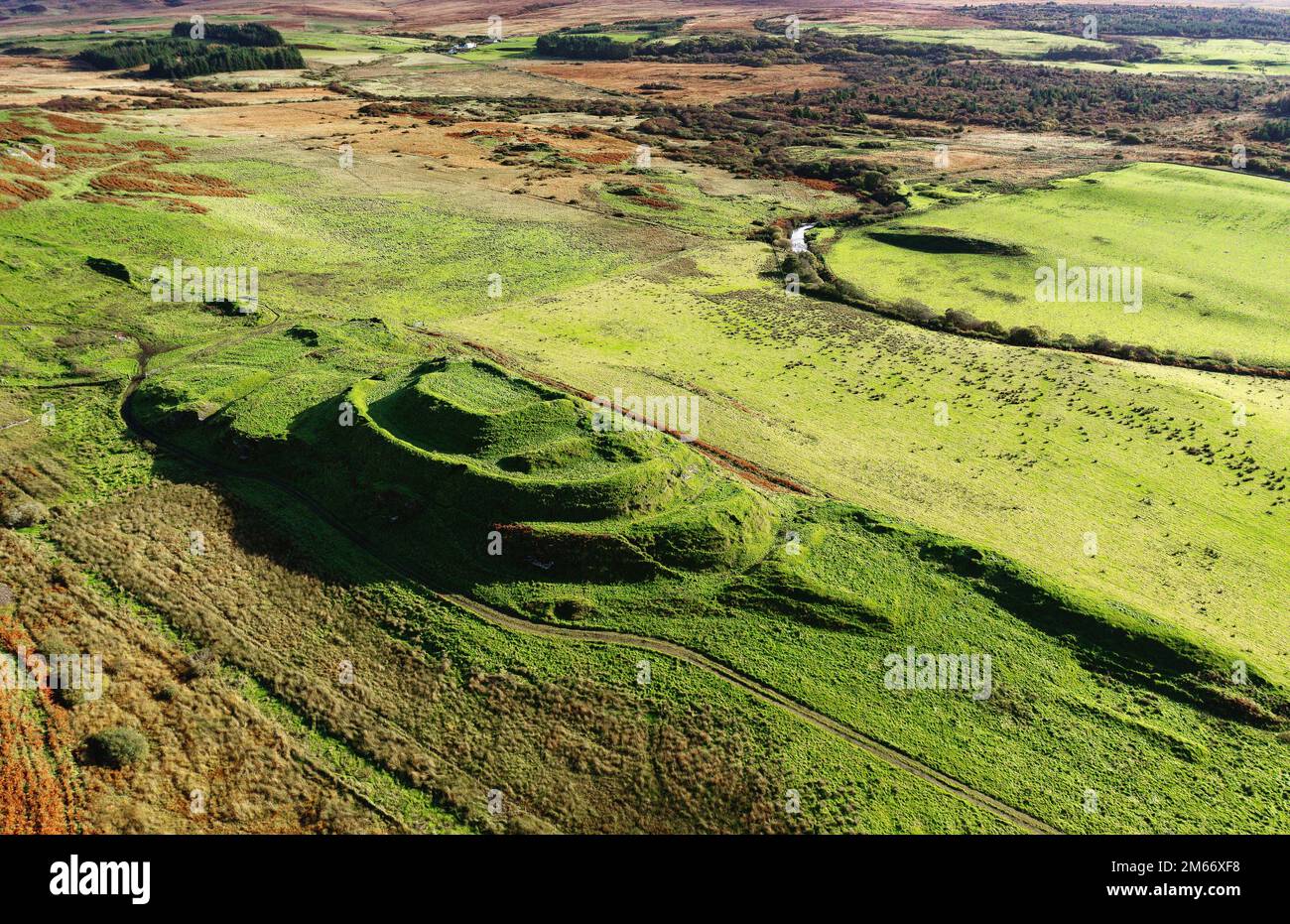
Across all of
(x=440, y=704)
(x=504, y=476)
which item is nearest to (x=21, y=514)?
(x=504, y=476)

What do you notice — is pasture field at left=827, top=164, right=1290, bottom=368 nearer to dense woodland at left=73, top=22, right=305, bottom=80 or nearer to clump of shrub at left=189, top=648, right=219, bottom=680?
clump of shrub at left=189, top=648, right=219, bottom=680

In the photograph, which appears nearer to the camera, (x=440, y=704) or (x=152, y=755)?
(x=152, y=755)

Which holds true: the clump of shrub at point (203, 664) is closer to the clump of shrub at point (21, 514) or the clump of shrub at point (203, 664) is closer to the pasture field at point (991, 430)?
the clump of shrub at point (21, 514)

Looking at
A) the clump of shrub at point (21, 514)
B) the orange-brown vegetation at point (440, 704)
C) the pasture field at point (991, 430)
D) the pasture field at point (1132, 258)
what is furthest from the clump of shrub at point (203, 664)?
the pasture field at point (1132, 258)

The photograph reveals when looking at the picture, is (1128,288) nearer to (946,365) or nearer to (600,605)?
(946,365)

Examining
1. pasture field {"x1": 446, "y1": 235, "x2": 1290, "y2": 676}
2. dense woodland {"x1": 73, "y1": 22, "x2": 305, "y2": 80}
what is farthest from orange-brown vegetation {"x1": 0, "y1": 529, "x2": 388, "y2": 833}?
dense woodland {"x1": 73, "y1": 22, "x2": 305, "y2": 80}

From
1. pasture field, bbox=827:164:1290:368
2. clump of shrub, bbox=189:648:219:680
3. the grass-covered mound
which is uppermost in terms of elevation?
pasture field, bbox=827:164:1290:368

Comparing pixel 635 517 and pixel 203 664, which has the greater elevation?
pixel 635 517

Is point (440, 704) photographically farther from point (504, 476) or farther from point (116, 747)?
point (504, 476)
